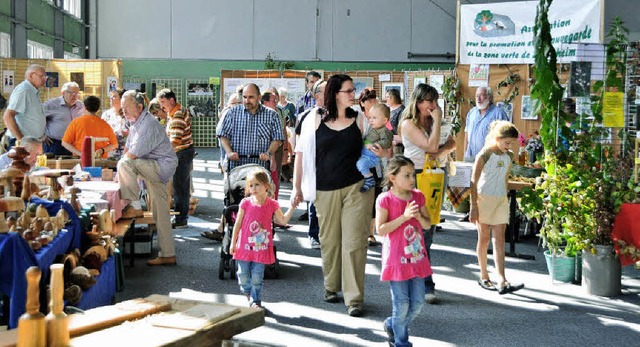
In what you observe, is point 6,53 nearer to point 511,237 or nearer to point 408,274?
point 511,237

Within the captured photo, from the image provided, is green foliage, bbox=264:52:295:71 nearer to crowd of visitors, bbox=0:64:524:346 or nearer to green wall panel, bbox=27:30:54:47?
green wall panel, bbox=27:30:54:47

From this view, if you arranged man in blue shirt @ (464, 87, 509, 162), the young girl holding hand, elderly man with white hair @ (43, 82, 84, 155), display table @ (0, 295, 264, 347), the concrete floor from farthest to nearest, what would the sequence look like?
elderly man with white hair @ (43, 82, 84, 155), man in blue shirt @ (464, 87, 509, 162), the young girl holding hand, the concrete floor, display table @ (0, 295, 264, 347)

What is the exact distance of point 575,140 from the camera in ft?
23.0

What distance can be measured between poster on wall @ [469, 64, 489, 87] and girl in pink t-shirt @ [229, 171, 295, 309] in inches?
256

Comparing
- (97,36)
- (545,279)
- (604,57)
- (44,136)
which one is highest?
(97,36)

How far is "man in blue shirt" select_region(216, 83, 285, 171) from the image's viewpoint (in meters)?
8.00

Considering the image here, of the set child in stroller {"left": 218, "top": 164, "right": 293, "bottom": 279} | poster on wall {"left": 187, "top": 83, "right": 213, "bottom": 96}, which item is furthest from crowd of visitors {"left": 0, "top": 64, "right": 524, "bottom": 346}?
poster on wall {"left": 187, "top": 83, "right": 213, "bottom": 96}

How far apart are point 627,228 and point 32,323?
5.24 metres

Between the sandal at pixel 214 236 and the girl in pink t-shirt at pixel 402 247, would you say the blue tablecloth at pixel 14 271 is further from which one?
the sandal at pixel 214 236

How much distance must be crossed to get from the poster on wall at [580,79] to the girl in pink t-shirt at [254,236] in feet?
9.24

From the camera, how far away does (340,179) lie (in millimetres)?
5750

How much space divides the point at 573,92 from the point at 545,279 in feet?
5.09

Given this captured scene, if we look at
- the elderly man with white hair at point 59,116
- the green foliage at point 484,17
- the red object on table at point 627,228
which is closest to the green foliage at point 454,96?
the green foliage at point 484,17

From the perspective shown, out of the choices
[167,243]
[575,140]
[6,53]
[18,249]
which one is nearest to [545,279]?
[575,140]
